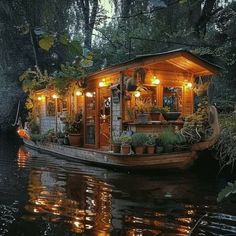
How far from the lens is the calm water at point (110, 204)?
4.99m

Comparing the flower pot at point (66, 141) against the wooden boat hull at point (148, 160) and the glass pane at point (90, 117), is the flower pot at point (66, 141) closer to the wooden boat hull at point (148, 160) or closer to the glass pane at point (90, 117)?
the glass pane at point (90, 117)

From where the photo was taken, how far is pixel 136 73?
1019 cm

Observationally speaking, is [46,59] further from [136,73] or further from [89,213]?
[89,213]

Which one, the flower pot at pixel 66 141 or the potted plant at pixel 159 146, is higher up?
the potted plant at pixel 159 146

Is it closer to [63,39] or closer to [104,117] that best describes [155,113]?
[104,117]

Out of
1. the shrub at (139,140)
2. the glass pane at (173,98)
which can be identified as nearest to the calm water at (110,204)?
the shrub at (139,140)

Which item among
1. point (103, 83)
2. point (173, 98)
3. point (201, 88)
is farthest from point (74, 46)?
point (103, 83)

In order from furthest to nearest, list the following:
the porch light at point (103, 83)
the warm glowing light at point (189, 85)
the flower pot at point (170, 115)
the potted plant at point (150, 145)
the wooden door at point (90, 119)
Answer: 1. the wooden door at point (90, 119)
2. the porch light at point (103, 83)
3. the warm glowing light at point (189, 85)
4. the flower pot at point (170, 115)
5. the potted plant at point (150, 145)

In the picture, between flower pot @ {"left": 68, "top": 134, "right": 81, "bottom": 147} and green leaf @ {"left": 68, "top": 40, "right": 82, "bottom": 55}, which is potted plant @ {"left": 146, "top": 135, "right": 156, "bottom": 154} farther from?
green leaf @ {"left": 68, "top": 40, "right": 82, "bottom": 55}

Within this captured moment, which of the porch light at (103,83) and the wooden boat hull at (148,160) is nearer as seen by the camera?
the wooden boat hull at (148,160)

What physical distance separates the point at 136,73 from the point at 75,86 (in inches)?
138

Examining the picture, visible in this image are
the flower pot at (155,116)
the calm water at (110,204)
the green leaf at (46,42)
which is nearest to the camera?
the green leaf at (46,42)

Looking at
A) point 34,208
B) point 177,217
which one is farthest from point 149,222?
point 34,208

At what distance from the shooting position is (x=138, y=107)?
10594mm
